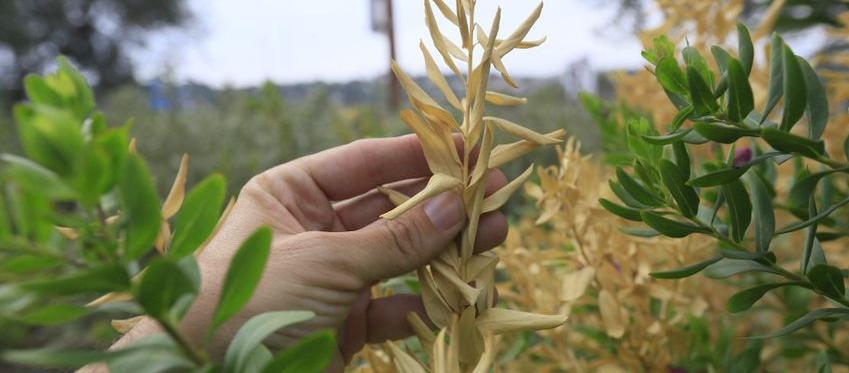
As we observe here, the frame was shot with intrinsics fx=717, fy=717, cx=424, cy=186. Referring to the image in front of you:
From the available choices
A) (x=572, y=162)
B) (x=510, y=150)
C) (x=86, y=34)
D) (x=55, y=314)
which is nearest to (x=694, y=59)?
(x=510, y=150)

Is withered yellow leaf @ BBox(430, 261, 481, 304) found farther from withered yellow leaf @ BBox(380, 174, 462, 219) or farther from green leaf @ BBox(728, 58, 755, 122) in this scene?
green leaf @ BBox(728, 58, 755, 122)

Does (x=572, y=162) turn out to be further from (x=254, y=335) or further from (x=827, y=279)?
(x=254, y=335)

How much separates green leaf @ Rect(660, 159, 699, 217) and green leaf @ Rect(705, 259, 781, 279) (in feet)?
0.16

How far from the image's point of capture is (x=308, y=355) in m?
0.26

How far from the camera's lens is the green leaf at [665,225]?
1.31 ft

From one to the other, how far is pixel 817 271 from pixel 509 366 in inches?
15.3

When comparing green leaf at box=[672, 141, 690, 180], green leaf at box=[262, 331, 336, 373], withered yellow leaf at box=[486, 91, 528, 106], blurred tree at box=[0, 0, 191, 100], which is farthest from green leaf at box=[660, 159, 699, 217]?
blurred tree at box=[0, 0, 191, 100]

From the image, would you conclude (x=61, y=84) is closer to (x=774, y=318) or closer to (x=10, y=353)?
(x=10, y=353)

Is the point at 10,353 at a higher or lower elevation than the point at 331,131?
higher

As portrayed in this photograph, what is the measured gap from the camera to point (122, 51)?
481 inches

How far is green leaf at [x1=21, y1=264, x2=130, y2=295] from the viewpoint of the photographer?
0.21 metres

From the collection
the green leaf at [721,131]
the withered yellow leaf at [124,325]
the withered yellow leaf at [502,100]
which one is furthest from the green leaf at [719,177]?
the withered yellow leaf at [124,325]

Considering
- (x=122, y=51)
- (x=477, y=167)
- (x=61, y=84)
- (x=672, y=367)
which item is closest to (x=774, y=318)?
(x=672, y=367)

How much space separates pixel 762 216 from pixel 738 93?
98 mm
